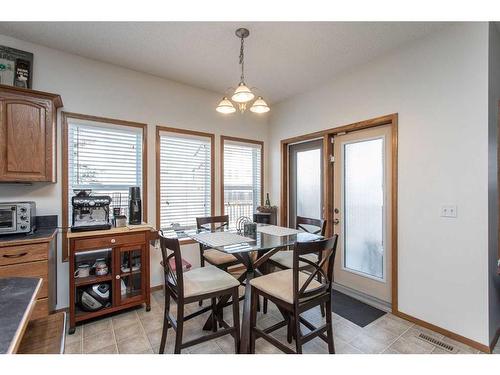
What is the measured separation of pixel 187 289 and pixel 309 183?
2.52 meters

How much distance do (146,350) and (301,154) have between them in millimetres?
3120

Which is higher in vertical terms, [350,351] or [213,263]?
[213,263]

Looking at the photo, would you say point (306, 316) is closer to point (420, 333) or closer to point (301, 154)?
point (420, 333)

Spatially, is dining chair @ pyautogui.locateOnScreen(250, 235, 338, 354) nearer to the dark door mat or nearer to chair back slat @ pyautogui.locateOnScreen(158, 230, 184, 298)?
chair back slat @ pyautogui.locateOnScreen(158, 230, 184, 298)

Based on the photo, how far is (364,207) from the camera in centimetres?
302

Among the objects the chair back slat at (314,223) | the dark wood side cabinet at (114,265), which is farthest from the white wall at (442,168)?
the dark wood side cabinet at (114,265)

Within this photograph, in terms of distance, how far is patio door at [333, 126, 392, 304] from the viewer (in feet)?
9.09

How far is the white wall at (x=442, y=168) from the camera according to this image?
78.7 inches

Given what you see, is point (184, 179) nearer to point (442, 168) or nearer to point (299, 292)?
point (299, 292)

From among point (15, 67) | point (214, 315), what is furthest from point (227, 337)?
point (15, 67)

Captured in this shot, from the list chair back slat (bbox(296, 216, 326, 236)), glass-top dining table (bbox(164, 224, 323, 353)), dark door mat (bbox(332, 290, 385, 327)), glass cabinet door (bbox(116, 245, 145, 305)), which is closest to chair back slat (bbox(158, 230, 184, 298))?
glass-top dining table (bbox(164, 224, 323, 353))

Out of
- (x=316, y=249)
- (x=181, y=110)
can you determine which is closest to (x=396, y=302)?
(x=316, y=249)

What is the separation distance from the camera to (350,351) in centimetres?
197

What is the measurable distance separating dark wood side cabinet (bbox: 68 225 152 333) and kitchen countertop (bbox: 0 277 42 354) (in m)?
1.15
